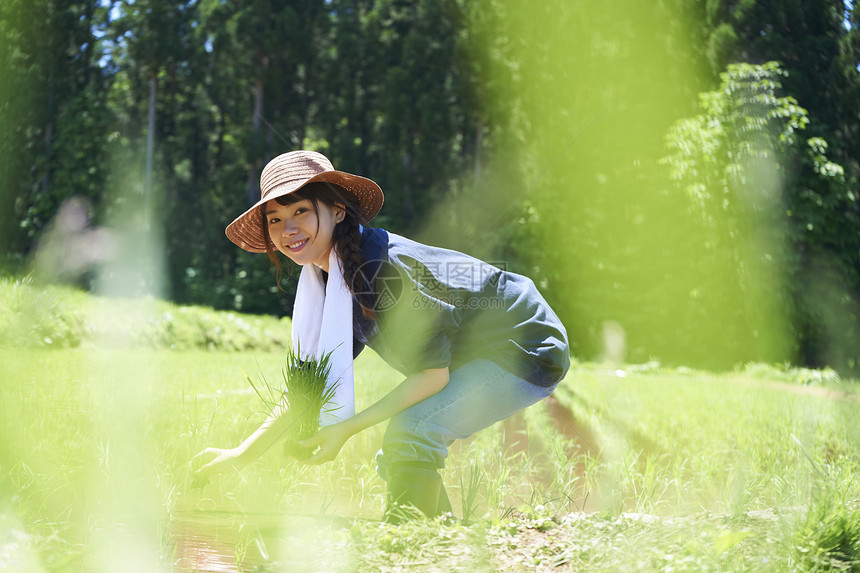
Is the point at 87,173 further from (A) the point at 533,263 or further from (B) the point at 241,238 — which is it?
(B) the point at 241,238

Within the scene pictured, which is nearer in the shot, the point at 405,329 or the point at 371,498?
the point at 405,329

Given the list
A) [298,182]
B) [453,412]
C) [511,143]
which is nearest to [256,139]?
[511,143]

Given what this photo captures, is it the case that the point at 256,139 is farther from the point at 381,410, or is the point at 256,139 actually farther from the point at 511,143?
the point at 381,410

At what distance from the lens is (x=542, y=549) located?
229cm

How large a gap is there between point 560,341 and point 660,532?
2.56ft

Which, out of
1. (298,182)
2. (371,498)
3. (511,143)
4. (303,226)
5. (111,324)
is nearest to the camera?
(298,182)

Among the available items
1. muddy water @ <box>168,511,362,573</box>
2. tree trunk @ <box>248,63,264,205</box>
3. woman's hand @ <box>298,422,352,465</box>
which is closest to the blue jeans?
woman's hand @ <box>298,422,352,465</box>

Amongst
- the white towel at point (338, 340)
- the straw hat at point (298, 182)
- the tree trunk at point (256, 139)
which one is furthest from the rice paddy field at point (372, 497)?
the tree trunk at point (256, 139)

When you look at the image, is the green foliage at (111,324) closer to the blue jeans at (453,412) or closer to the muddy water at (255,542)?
the muddy water at (255,542)

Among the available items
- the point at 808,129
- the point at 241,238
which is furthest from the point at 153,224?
the point at 241,238

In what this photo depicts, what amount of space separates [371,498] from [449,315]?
4.67ft

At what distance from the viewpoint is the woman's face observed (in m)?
2.62

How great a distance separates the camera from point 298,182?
8.21ft

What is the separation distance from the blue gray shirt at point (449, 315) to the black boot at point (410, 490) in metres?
0.35
